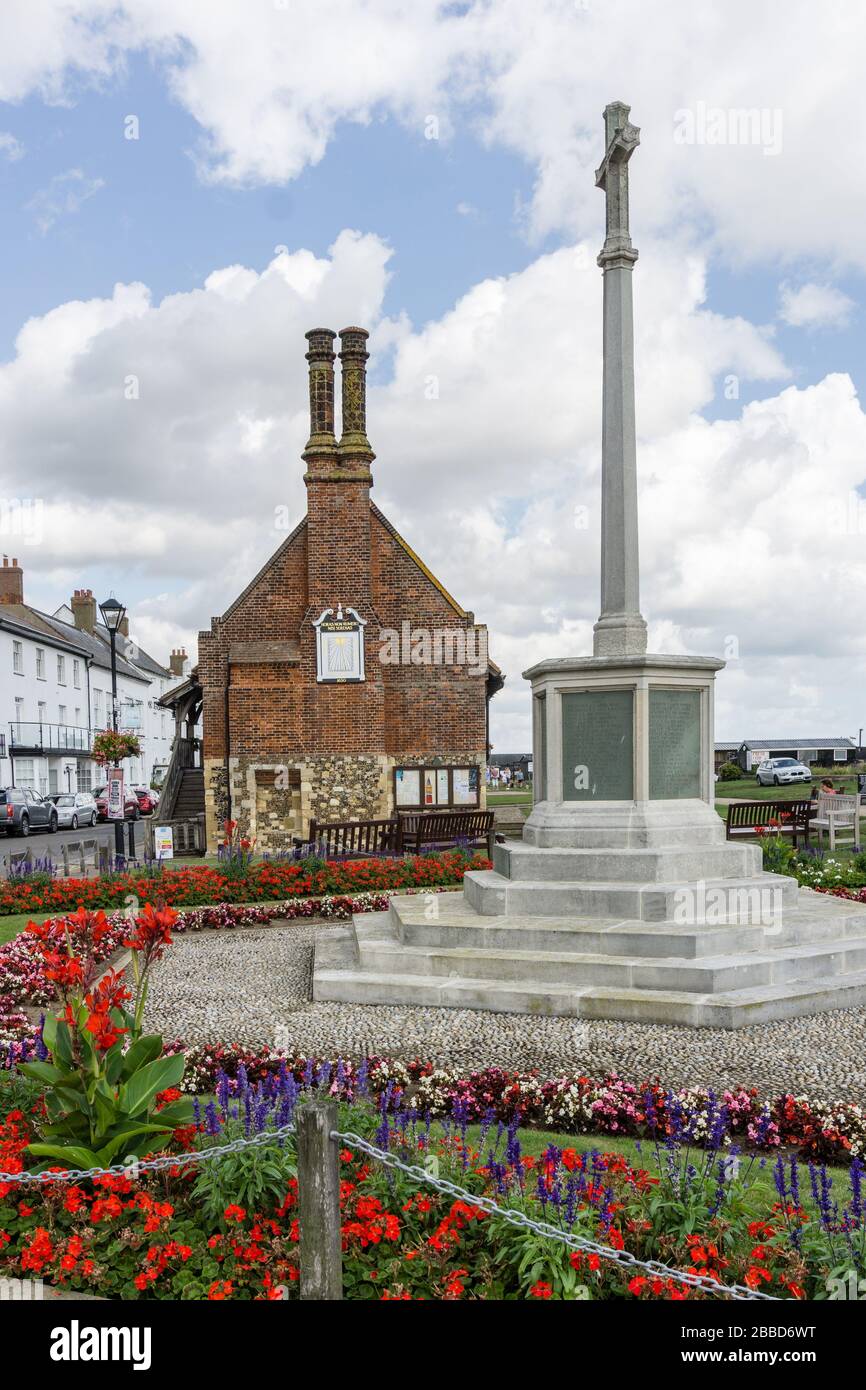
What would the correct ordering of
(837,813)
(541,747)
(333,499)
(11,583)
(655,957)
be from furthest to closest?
(11,583) < (333,499) < (837,813) < (541,747) < (655,957)

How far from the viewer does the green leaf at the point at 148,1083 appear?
4.21m

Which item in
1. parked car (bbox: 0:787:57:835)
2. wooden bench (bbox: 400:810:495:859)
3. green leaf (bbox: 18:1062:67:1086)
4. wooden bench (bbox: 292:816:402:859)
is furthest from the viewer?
parked car (bbox: 0:787:57:835)

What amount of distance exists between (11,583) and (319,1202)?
174 ft

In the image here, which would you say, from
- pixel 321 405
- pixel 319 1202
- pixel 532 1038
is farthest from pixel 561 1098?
pixel 321 405

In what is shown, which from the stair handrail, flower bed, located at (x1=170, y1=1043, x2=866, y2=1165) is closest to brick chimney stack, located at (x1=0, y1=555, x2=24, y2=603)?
the stair handrail

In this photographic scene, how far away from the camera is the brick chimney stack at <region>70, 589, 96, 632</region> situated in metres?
61.4

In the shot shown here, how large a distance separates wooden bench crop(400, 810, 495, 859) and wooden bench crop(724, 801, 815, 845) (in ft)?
14.5

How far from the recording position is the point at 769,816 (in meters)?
18.4

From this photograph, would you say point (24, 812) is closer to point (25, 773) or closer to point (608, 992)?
point (25, 773)

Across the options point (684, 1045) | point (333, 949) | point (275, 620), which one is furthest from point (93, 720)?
point (684, 1045)

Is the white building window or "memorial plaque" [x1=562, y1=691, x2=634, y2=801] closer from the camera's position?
"memorial plaque" [x1=562, y1=691, x2=634, y2=801]

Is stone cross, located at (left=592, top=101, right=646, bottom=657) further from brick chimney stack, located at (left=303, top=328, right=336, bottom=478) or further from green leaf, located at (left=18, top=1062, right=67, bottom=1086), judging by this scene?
brick chimney stack, located at (left=303, top=328, right=336, bottom=478)

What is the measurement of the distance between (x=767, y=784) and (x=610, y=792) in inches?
1933
